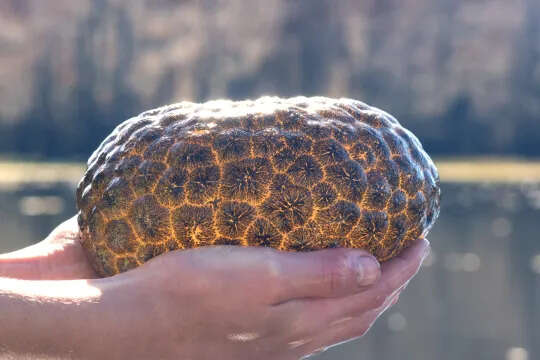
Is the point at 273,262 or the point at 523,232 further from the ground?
the point at 273,262

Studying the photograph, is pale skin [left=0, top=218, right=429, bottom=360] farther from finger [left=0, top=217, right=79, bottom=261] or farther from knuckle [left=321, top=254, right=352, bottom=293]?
finger [left=0, top=217, right=79, bottom=261]

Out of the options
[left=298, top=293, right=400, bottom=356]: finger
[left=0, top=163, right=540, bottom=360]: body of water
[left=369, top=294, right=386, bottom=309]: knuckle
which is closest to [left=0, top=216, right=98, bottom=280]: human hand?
[left=298, top=293, right=400, bottom=356]: finger

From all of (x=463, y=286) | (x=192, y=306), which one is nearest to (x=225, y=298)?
(x=192, y=306)

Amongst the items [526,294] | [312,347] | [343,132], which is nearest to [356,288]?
[312,347]

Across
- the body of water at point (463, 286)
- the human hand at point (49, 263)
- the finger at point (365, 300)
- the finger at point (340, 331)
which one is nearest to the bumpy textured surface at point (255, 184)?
the finger at point (365, 300)

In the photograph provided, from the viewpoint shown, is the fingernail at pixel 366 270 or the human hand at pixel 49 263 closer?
the fingernail at pixel 366 270

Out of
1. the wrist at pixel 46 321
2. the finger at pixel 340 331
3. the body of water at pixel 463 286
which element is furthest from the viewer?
the body of water at pixel 463 286

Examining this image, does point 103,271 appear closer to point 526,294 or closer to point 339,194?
point 339,194

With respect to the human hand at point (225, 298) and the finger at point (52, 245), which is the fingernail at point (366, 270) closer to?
the human hand at point (225, 298)

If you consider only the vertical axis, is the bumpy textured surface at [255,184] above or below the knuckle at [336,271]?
above
